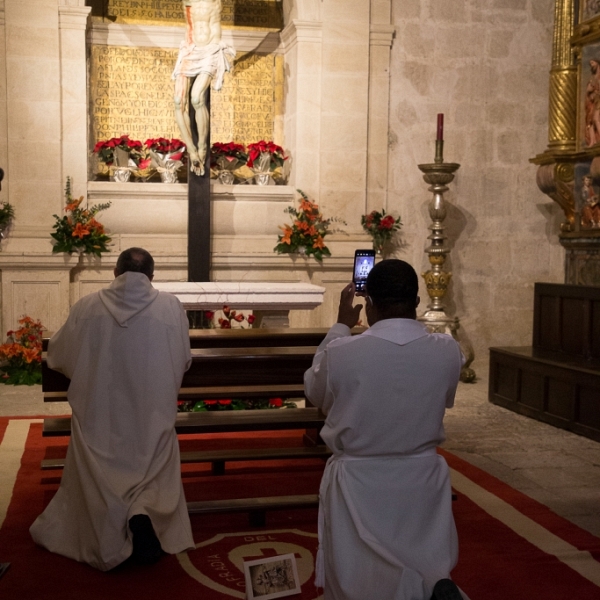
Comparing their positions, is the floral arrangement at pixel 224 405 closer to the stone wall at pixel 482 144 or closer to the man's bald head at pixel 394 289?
the stone wall at pixel 482 144

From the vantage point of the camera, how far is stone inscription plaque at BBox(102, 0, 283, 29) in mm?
10477

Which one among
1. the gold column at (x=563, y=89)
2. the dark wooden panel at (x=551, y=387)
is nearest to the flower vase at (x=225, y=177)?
the gold column at (x=563, y=89)

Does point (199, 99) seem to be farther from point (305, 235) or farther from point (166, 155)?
point (305, 235)

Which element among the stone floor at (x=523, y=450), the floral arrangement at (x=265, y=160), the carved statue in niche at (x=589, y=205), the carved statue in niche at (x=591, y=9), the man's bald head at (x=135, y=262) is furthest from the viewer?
the floral arrangement at (x=265, y=160)

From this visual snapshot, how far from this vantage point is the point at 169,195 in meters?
10.0

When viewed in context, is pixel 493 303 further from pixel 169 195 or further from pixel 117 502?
pixel 117 502

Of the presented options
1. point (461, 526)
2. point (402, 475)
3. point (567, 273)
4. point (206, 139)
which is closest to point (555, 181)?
point (567, 273)

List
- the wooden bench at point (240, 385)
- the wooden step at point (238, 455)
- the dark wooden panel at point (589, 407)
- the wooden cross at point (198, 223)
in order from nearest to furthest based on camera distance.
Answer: the wooden bench at point (240, 385) < the wooden step at point (238, 455) < the dark wooden panel at point (589, 407) < the wooden cross at point (198, 223)

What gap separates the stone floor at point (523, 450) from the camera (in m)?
5.37

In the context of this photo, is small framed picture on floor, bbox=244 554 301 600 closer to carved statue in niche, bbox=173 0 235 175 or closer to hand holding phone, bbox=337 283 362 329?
Result: hand holding phone, bbox=337 283 362 329

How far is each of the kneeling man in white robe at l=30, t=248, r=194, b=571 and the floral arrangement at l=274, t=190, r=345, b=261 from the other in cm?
567

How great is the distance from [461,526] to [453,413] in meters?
3.20

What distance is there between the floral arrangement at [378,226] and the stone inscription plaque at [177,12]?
282 cm

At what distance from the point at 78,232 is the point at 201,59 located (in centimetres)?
227
